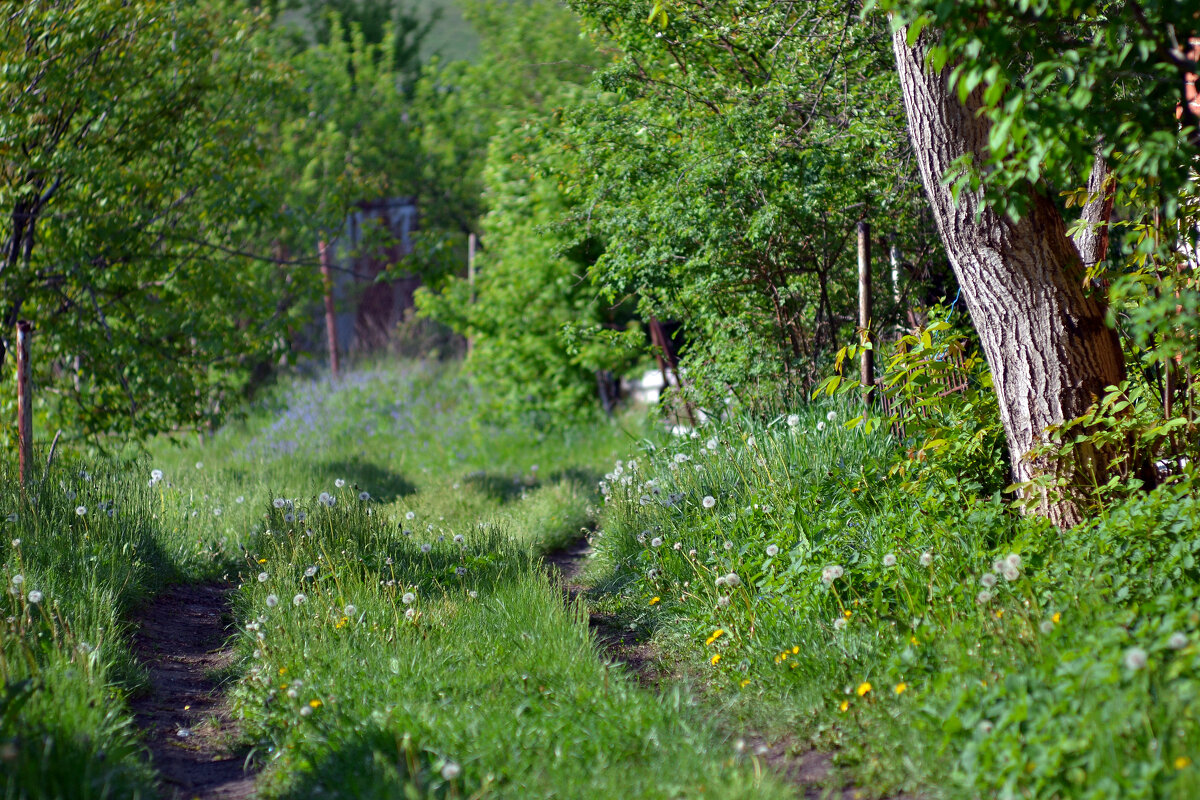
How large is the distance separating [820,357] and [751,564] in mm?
2624

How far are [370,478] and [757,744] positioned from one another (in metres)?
6.22

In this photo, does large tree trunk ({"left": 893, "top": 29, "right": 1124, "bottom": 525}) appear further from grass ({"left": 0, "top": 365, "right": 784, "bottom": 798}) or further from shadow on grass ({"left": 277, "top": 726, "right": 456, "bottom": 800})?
shadow on grass ({"left": 277, "top": 726, "right": 456, "bottom": 800})

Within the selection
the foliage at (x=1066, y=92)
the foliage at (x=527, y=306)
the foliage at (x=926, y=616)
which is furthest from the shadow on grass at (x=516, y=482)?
the foliage at (x=1066, y=92)

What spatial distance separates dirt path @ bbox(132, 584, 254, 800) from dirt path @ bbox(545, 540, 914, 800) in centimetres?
163

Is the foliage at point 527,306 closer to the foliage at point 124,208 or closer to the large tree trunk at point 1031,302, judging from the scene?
the foliage at point 124,208

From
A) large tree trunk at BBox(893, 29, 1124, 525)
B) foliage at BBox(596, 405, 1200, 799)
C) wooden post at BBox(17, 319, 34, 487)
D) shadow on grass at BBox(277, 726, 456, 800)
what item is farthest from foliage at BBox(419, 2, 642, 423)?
shadow on grass at BBox(277, 726, 456, 800)

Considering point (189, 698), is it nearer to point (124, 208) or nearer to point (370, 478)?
point (124, 208)

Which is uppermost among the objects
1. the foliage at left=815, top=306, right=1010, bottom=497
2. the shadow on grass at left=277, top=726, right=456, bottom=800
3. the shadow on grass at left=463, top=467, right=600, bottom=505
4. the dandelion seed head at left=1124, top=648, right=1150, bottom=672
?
the foliage at left=815, top=306, right=1010, bottom=497

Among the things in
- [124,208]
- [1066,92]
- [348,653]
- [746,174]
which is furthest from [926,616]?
[124,208]

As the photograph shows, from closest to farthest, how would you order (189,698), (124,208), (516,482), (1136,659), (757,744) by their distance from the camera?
(1136,659) < (757,744) < (189,698) < (124,208) < (516,482)

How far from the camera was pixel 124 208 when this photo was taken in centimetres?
725

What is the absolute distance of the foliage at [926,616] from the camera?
8.75ft

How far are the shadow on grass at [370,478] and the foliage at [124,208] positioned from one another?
1.22 meters

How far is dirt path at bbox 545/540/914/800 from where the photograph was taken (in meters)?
3.03
